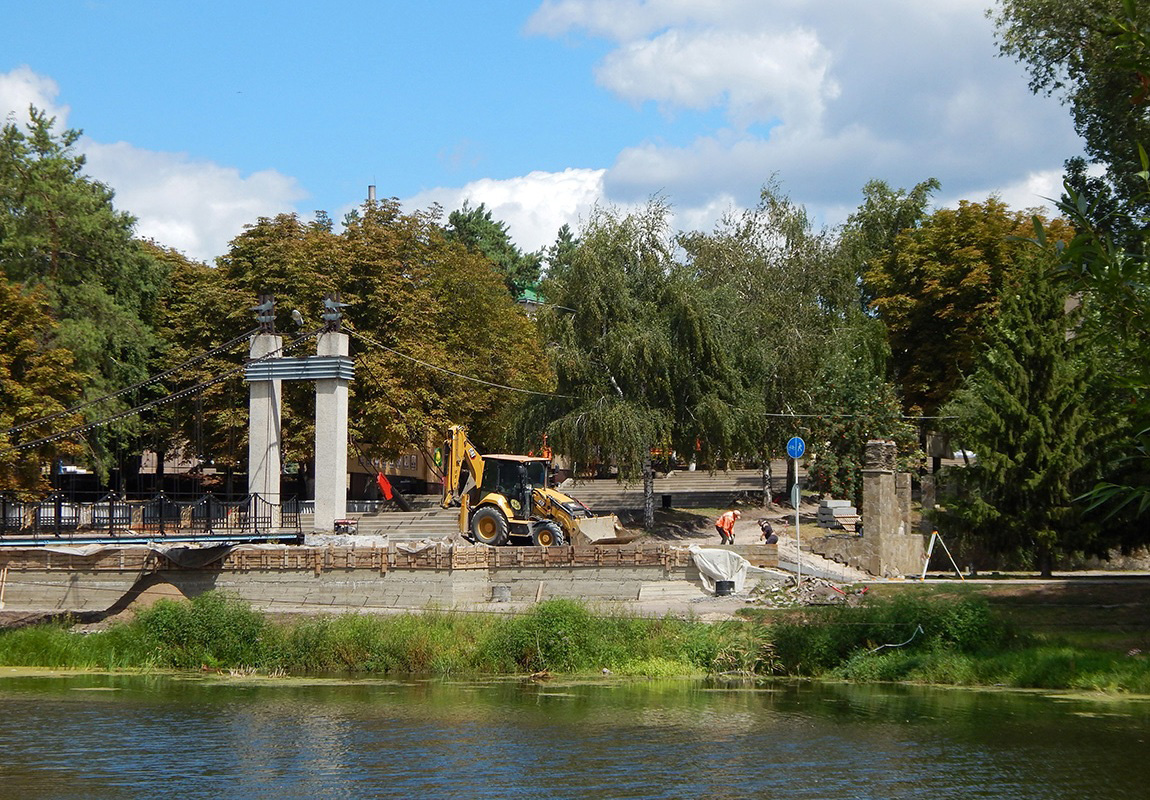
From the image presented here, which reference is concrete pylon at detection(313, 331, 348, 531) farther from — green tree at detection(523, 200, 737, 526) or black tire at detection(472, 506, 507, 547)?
green tree at detection(523, 200, 737, 526)

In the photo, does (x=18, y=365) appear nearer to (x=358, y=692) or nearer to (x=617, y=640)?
(x=358, y=692)

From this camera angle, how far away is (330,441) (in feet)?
116

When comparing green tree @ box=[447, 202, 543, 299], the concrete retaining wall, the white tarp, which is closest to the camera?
the white tarp

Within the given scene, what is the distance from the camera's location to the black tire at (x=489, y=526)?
34812 millimetres

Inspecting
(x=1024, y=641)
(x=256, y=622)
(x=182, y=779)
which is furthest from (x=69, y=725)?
(x=1024, y=641)

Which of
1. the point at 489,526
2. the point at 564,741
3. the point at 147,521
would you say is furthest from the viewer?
the point at 489,526

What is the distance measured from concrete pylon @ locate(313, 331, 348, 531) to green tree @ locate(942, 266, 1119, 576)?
16765 mm

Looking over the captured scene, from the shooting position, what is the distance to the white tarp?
3152 cm

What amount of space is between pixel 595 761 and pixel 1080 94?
93.4 ft

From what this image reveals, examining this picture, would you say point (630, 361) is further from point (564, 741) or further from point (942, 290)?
point (564, 741)

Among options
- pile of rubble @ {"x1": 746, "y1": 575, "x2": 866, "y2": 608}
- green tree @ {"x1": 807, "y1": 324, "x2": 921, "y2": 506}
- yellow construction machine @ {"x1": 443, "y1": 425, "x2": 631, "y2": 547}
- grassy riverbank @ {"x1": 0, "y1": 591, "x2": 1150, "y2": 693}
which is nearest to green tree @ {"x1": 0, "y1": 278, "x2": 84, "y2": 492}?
grassy riverbank @ {"x1": 0, "y1": 591, "x2": 1150, "y2": 693}

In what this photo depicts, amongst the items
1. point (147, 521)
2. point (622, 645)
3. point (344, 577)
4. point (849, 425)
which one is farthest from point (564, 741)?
point (849, 425)

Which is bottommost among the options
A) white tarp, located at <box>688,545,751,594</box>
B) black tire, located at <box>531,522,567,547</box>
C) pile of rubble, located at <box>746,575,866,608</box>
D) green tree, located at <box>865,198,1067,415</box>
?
pile of rubble, located at <box>746,575,866,608</box>

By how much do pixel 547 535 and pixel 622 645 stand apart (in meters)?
7.56
